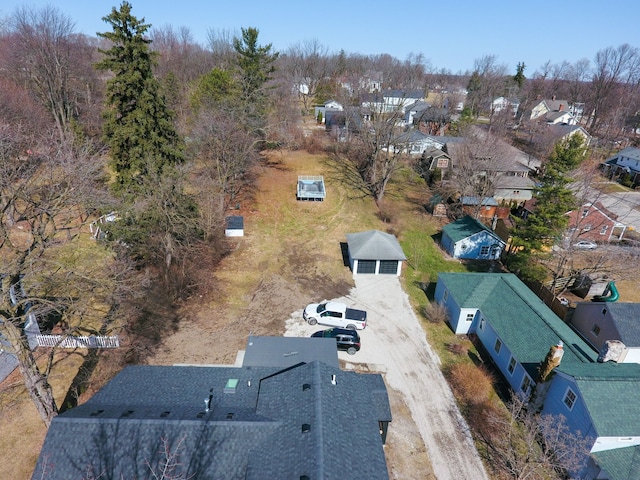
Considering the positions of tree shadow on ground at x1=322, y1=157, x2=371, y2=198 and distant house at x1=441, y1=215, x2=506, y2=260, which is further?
tree shadow on ground at x1=322, y1=157, x2=371, y2=198

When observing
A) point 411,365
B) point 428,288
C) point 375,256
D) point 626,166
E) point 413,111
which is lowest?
point 411,365

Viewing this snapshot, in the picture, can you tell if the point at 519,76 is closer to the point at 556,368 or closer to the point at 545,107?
the point at 545,107

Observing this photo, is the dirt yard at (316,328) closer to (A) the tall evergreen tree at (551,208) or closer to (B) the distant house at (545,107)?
(A) the tall evergreen tree at (551,208)

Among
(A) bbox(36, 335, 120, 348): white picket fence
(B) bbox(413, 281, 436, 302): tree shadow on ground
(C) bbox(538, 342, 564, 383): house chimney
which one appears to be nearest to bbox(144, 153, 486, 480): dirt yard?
(B) bbox(413, 281, 436, 302): tree shadow on ground

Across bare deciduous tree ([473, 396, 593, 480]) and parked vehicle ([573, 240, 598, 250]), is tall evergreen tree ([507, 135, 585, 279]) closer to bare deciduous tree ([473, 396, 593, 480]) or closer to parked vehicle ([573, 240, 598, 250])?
parked vehicle ([573, 240, 598, 250])

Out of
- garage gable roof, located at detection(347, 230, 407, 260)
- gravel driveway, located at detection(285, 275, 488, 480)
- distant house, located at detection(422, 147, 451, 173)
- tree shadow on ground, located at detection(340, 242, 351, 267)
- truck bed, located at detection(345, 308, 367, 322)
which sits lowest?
gravel driveway, located at detection(285, 275, 488, 480)

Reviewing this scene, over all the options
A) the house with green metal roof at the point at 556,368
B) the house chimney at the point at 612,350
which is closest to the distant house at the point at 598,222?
the house with green metal roof at the point at 556,368

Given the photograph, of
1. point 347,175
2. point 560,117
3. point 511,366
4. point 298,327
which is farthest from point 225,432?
point 560,117
